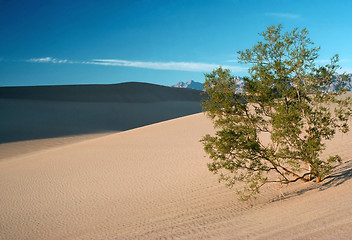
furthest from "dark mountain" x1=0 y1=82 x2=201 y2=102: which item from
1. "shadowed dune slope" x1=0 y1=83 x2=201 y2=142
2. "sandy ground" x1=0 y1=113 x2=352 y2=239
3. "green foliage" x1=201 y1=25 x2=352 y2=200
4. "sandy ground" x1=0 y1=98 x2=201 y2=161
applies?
"green foliage" x1=201 y1=25 x2=352 y2=200

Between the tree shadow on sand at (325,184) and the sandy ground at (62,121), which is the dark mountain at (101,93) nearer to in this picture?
the sandy ground at (62,121)

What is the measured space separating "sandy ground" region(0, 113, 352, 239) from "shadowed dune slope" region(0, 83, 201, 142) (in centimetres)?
1665

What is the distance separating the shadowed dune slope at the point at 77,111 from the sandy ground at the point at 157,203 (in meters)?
16.7

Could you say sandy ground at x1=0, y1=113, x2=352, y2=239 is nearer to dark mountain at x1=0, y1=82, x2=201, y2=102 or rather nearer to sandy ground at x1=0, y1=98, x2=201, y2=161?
sandy ground at x1=0, y1=98, x2=201, y2=161

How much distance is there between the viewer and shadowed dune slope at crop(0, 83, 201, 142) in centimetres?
3184

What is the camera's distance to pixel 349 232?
5.19 metres

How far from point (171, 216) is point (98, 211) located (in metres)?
2.33

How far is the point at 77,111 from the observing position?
1688 inches

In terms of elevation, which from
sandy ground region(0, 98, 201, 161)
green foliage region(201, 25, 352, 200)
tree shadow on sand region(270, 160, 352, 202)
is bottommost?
tree shadow on sand region(270, 160, 352, 202)

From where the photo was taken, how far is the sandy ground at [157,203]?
20.9 ft

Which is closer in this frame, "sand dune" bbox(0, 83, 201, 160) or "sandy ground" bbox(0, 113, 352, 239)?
"sandy ground" bbox(0, 113, 352, 239)

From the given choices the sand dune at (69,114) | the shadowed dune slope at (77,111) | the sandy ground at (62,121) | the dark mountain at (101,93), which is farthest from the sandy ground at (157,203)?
the dark mountain at (101,93)

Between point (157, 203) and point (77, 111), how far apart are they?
119 feet

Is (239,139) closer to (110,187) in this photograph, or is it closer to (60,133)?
(110,187)
